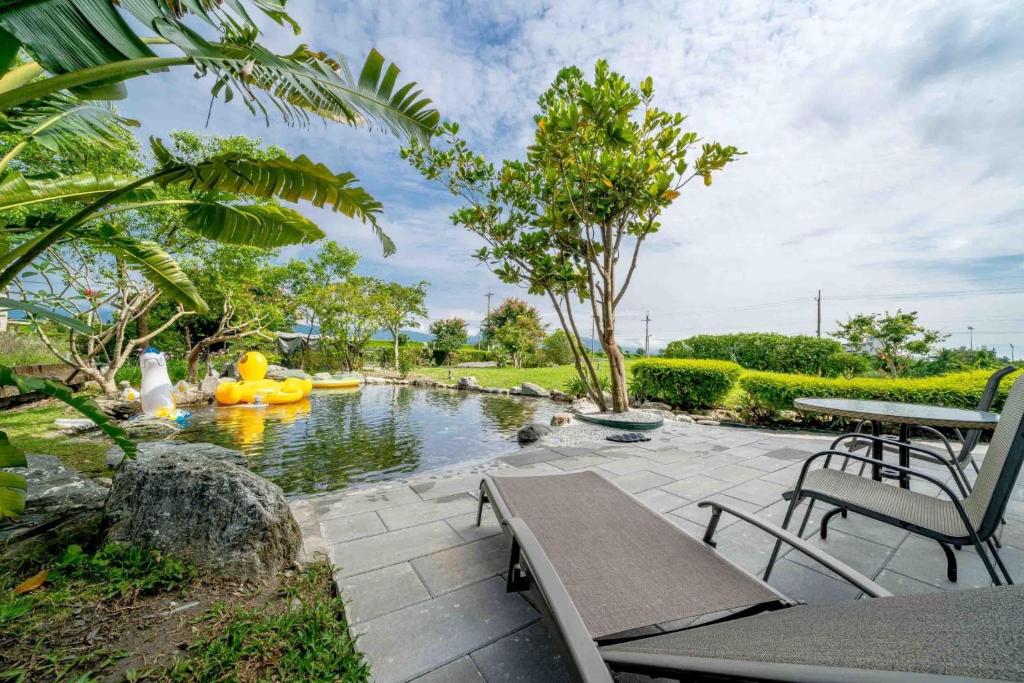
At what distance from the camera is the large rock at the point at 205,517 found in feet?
7.47

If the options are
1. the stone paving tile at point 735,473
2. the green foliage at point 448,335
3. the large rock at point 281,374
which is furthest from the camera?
the green foliage at point 448,335

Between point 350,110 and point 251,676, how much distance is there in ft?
10.6

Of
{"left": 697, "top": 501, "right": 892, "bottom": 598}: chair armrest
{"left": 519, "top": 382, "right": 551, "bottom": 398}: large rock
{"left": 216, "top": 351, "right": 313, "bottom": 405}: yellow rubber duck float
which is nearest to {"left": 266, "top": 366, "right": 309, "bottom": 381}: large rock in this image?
{"left": 216, "top": 351, "right": 313, "bottom": 405}: yellow rubber duck float

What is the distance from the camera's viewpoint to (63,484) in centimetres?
332

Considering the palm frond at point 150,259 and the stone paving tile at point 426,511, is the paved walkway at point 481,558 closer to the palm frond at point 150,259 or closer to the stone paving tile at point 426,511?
the stone paving tile at point 426,511

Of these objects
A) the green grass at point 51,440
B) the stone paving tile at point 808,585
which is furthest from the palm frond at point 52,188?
the stone paving tile at point 808,585

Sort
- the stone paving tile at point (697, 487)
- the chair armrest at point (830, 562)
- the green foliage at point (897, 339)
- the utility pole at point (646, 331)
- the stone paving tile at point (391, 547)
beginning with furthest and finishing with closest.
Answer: the utility pole at point (646, 331) → the green foliage at point (897, 339) → the stone paving tile at point (697, 487) → the stone paving tile at point (391, 547) → the chair armrest at point (830, 562)

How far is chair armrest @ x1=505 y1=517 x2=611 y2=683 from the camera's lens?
1074 millimetres

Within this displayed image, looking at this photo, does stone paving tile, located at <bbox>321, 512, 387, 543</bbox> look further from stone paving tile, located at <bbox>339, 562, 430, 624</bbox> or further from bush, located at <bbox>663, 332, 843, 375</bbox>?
bush, located at <bbox>663, 332, 843, 375</bbox>

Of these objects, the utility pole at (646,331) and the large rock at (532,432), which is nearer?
the large rock at (532,432)

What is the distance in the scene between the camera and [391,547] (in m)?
2.64

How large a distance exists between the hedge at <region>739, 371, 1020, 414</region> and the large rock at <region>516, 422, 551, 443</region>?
14.6 feet

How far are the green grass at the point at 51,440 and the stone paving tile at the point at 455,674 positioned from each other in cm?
641

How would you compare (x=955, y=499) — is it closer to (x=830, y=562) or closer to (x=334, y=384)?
(x=830, y=562)
